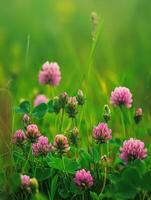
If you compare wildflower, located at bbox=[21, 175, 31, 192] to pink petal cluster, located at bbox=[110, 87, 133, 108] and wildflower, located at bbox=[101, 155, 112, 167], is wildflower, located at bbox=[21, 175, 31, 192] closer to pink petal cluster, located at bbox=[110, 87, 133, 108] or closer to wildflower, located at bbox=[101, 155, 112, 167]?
wildflower, located at bbox=[101, 155, 112, 167]

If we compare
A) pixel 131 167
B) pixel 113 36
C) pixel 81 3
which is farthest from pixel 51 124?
pixel 81 3

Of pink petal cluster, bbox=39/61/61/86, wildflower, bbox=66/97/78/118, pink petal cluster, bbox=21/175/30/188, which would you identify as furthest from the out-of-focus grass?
pink petal cluster, bbox=21/175/30/188

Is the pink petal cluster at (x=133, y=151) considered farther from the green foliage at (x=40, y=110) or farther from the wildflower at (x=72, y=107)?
the green foliage at (x=40, y=110)

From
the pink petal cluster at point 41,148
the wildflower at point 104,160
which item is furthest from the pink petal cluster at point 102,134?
the pink petal cluster at point 41,148

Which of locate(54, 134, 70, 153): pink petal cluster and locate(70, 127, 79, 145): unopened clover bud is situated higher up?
locate(70, 127, 79, 145): unopened clover bud

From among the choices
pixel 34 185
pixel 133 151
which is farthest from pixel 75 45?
pixel 34 185

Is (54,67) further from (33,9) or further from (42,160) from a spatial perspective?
(33,9)
